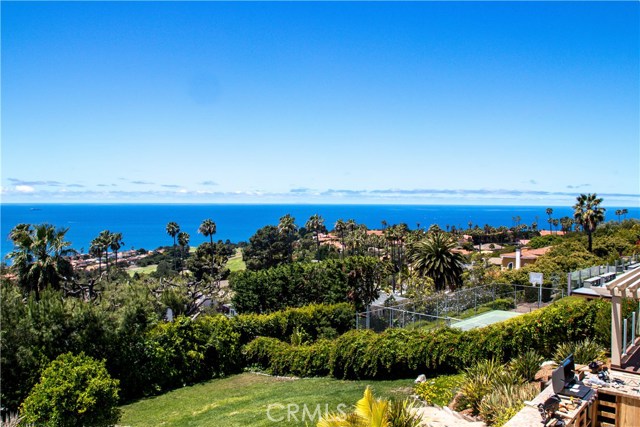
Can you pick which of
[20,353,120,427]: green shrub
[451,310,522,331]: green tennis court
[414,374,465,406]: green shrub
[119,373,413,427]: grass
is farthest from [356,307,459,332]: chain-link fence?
[20,353,120,427]: green shrub

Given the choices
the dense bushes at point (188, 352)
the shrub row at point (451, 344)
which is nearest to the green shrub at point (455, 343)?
the shrub row at point (451, 344)

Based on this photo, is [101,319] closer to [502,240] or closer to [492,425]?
[492,425]

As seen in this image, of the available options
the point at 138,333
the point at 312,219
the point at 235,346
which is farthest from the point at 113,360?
the point at 312,219

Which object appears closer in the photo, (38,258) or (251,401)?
(251,401)

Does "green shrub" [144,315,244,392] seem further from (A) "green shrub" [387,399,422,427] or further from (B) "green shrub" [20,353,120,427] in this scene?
(A) "green shrub" [387,399,422,427]

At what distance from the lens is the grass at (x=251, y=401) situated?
12305mm

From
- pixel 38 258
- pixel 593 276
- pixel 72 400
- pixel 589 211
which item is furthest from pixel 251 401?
pixel 589 211

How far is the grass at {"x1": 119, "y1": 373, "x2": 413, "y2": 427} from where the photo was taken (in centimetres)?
1230

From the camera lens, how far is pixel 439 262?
31.8 m

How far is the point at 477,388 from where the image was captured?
33.0 feet

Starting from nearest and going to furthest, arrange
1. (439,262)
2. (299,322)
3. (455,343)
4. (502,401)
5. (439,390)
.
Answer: (502,401)
(439,390)
(455,343)
(299,322)
(439,262)

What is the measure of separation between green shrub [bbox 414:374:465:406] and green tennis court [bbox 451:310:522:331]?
22.0 feet

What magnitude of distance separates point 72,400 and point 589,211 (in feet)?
171

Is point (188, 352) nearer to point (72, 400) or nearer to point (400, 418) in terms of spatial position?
point (72, 400)
